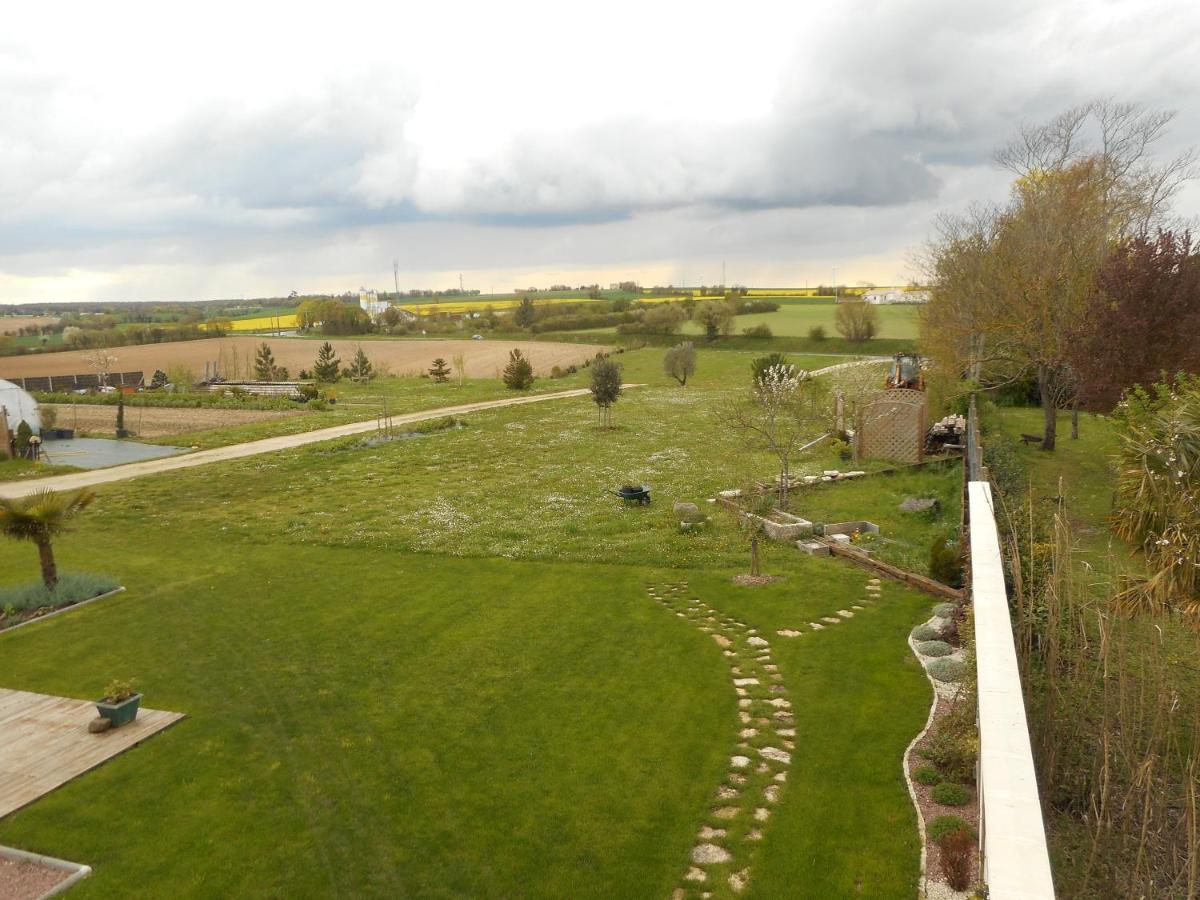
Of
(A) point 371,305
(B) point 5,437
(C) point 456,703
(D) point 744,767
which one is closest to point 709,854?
(D) point 744,767

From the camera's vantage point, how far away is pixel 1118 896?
241 inches

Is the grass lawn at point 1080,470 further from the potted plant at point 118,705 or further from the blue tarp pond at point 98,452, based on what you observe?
the blue tarp pond at point 98,452

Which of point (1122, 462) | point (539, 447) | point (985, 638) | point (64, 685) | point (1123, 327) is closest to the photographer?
point (985, 638)

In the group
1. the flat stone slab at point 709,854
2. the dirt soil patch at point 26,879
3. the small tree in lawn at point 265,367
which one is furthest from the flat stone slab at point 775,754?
the small tree in lawn at point 265,367

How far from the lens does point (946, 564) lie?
14781 millimetres

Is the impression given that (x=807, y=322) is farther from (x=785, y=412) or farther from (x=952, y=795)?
(x=952, y=795)

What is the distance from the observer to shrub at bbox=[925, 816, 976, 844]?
771cm

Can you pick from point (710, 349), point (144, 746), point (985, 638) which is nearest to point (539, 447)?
point (144, 746)

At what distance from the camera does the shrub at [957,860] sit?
6.93m

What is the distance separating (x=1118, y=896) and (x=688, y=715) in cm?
534

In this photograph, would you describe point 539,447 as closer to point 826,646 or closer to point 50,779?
point 826,646

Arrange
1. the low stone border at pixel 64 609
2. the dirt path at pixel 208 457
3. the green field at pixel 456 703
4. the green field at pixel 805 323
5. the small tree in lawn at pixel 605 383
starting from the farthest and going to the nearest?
1. the green field at pixel 805 323
2. the small tree in lawn at pixel 605 383
3. the dirt path at pixel 208 457
4. the low stone border at pixel 64 609
5. the green field at pixel 456 703

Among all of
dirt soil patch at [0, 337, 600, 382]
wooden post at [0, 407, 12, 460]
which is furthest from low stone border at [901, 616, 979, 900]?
A: dirt soil patch at [0, 337, 600, 382]

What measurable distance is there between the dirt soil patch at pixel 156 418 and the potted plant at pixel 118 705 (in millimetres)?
31732
